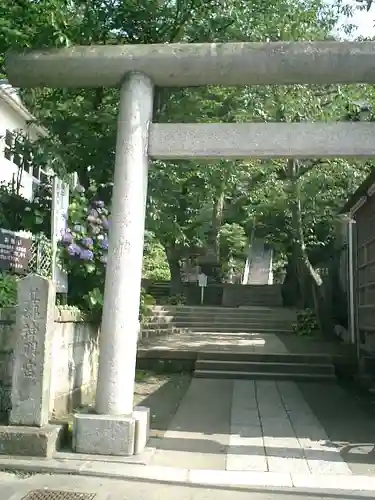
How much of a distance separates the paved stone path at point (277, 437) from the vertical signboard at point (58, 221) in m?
3.00

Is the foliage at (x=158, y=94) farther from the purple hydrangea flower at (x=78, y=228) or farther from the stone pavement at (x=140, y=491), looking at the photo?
the stone pavement at (x=140, y=491)

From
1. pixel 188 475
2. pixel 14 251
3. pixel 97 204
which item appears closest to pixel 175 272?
pixel 97 204

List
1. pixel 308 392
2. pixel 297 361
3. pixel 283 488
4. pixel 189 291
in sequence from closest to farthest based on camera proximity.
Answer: pixel 283 488
pixel 308 392
pixel 297 361
pixel 189 291

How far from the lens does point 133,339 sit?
6102mm

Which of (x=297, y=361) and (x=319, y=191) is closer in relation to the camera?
(x=297, y=361)

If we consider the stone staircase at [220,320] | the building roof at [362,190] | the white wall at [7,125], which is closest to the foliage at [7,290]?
the building roof at [362,190]

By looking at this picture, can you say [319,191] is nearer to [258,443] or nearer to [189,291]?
[189,291]

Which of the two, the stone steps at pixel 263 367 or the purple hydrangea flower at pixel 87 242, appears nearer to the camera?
the purple hydrangea flower at pixel 87 242

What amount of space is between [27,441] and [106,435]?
0.81 meters

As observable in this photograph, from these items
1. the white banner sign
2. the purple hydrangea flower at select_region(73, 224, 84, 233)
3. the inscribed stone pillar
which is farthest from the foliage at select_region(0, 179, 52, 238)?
the white banner sign

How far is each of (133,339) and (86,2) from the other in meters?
5.14

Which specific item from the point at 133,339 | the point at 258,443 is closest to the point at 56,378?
the point at 133,339

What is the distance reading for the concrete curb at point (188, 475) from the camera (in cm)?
514

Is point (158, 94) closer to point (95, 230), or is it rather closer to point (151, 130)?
point (151, 130)
